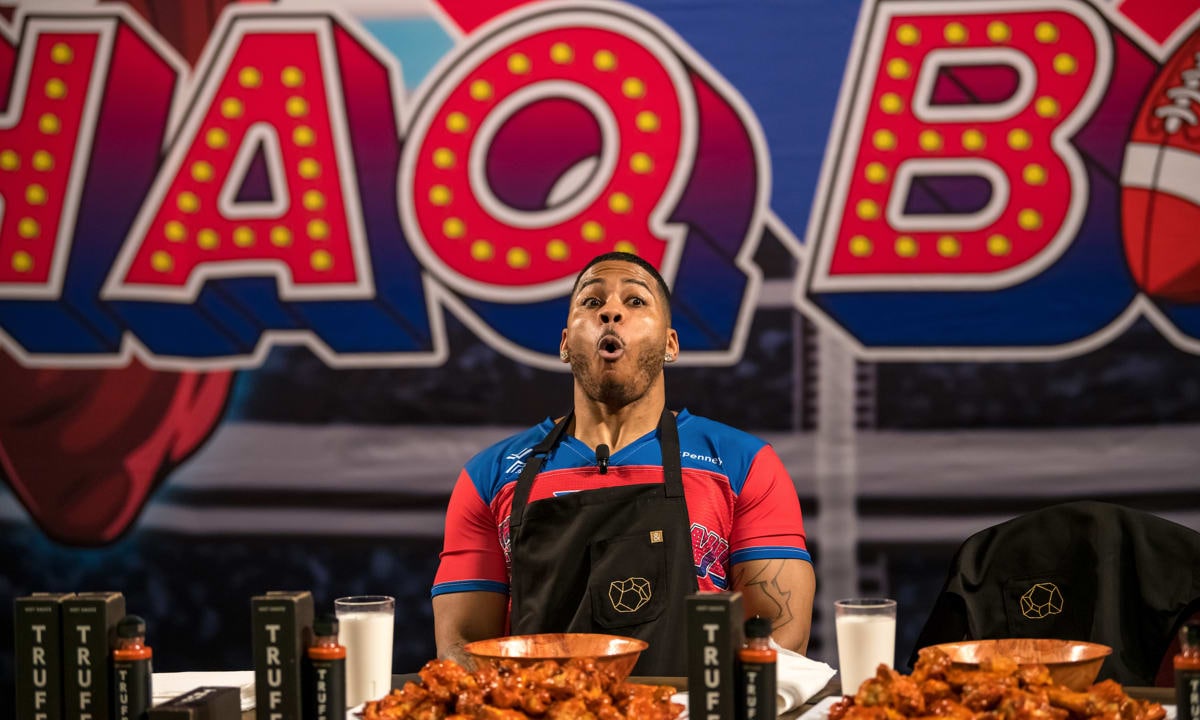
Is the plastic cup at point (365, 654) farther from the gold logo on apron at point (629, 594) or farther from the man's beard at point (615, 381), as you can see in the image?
the man's beard at point (615, 381)

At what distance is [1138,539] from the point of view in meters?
2.30

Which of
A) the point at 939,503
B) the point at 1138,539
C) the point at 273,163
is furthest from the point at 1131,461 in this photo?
the point at 273,163

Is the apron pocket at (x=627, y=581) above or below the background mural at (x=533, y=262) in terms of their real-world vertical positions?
below

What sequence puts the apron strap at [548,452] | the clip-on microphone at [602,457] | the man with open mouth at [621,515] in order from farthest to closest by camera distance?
1. the clip-on microphone at [602,457]
2. the apron strap at [548,452]
3. the man with open mouth at [621,515]

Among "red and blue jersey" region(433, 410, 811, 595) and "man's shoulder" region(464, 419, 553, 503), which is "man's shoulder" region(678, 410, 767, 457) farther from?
"man's shoulder" region(464, 419, 553, 503)

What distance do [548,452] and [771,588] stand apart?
0.52 meters

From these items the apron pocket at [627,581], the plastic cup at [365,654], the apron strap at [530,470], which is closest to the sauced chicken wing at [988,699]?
the plastic cup at [365,654]

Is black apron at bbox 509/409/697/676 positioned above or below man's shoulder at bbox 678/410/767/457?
below

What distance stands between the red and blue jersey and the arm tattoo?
0.03 meters

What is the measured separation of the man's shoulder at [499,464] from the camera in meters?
2.67

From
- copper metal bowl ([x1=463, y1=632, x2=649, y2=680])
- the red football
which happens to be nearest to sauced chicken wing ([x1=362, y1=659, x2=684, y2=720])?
copper metal bowl ([x1=463, y1=632, x2=649, y2=680])

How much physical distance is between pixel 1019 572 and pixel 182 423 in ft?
7.53

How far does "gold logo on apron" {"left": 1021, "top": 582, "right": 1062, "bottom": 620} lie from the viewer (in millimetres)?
2354

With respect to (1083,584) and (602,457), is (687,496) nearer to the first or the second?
(602,457)
